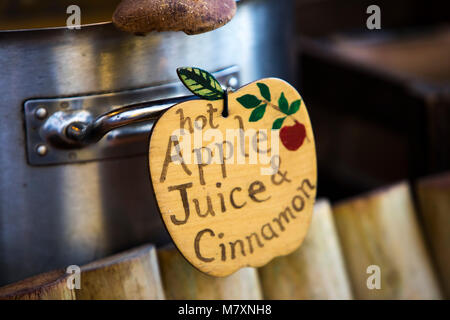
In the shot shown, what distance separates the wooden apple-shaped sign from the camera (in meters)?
0.69

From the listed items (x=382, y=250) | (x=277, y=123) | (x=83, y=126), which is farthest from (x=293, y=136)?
(x=382, y=250)

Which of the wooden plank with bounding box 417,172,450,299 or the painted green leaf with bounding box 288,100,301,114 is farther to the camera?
the wooden plank with bounding box 417,172,450,299

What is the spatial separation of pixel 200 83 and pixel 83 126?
0.53 ft

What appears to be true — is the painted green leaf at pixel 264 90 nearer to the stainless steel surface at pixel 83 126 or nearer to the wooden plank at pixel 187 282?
the stainless steel surface at pixel 83 126

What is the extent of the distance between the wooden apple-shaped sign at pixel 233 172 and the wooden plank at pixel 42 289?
0.17 metres

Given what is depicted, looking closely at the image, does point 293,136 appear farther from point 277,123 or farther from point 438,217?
point 438,217

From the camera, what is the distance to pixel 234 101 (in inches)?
28.2

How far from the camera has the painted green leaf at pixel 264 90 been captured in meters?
0.73

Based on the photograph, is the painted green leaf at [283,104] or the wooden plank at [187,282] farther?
the wooden plank at [187,282]

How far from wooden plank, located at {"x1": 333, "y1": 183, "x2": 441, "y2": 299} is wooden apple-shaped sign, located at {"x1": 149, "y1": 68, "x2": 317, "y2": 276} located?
288mm

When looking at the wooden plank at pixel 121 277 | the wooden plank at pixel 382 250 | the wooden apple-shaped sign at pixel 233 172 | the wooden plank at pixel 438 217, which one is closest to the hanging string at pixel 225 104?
the wooden apple-shaped sign at pixel 233 172

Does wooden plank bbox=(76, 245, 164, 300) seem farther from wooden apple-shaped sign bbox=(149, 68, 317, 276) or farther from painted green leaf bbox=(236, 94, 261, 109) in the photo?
painted green leaf bbox=(236, 94, 261, 109)

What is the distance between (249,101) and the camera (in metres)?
0.72

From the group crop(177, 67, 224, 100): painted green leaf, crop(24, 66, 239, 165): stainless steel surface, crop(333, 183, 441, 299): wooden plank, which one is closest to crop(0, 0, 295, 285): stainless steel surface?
crop(24, 66, 239, 165): stainless steel surface
